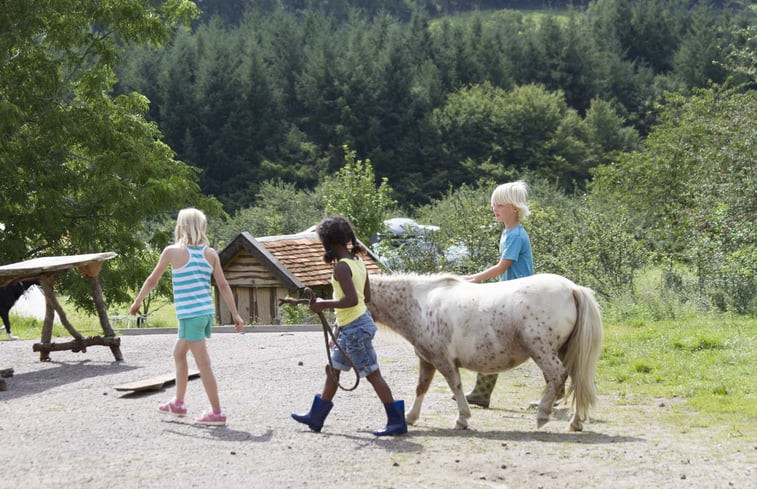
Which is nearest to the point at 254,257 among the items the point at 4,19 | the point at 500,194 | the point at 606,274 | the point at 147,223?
the point at 147,223

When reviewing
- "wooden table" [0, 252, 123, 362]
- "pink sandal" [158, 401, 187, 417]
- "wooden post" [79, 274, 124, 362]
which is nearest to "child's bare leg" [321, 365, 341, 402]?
"pink sandal" [158, 401, 187, 417]

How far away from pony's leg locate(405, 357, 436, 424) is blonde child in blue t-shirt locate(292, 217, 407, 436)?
51cm

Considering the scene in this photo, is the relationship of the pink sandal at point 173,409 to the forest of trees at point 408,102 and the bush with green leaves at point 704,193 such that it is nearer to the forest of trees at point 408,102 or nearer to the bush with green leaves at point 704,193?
the bush with green leaves at point 704,193

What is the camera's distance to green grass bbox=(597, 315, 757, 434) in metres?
9.00

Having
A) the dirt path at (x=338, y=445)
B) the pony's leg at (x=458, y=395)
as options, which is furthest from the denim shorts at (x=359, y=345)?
the pony's leg at (x=458, y=395)

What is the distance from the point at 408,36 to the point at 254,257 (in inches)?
4154

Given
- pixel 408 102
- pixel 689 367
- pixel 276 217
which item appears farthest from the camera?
pixel 408 102

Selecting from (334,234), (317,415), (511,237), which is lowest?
(317,415)

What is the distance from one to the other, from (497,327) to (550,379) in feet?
1.87

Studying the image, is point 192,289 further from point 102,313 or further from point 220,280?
point 102,313

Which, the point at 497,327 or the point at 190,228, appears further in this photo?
the point at 190,228

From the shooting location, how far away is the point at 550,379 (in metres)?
7.80

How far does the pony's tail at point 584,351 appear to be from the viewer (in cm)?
776

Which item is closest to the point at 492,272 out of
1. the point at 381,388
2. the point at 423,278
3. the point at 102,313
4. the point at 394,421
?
the point at 423,278
